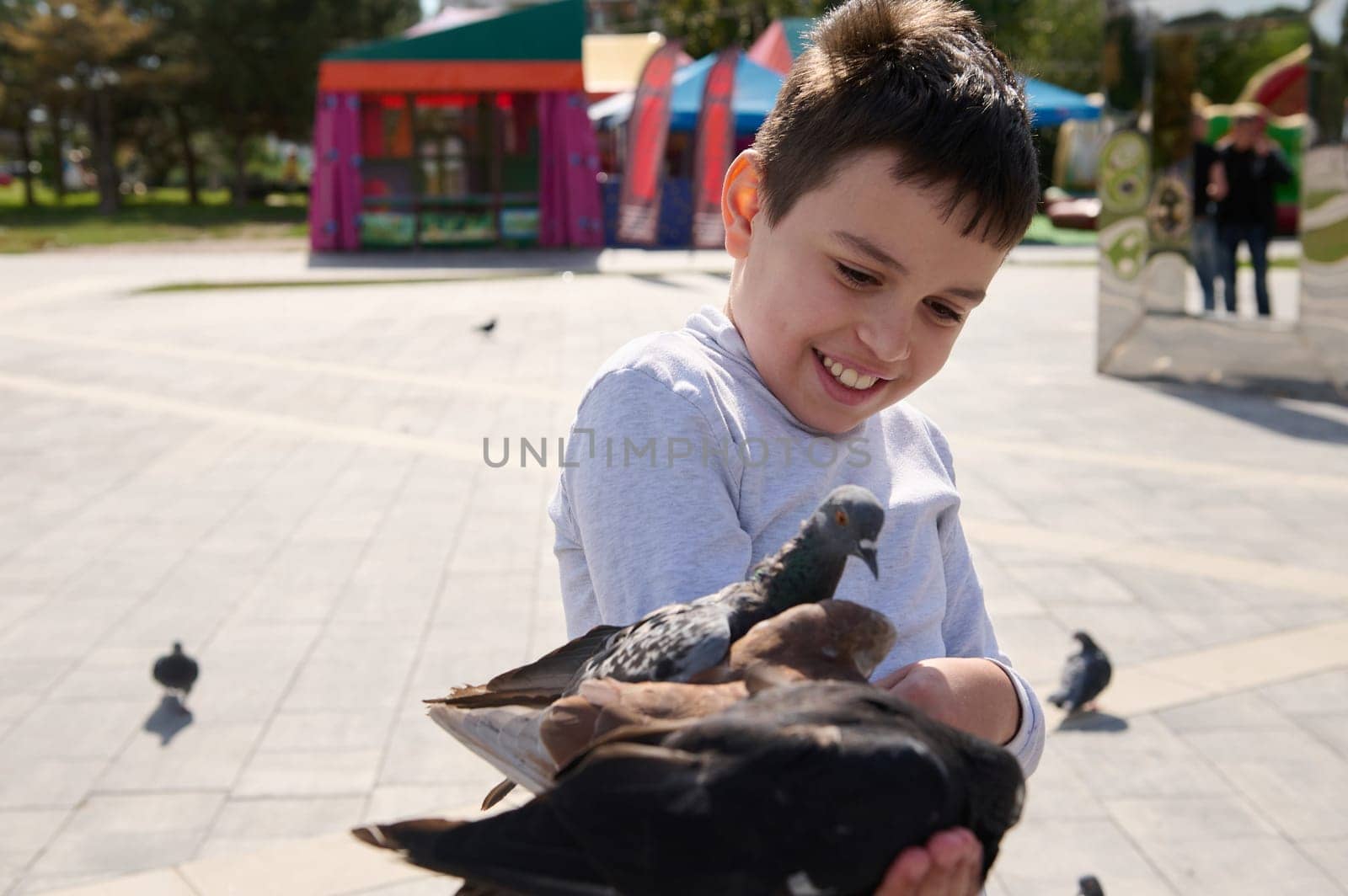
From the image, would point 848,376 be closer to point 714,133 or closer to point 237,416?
point 237,416

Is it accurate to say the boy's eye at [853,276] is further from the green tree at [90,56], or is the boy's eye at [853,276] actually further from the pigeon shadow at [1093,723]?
the green tree at [90,56]

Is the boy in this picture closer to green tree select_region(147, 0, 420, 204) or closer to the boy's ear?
the boy's ear

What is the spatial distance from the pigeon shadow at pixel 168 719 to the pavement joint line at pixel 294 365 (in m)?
5.53

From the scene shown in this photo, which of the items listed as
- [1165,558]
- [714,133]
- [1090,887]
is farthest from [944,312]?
[714,133]

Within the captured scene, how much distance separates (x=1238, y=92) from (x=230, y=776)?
19.9m

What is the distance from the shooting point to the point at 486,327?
1327 cm

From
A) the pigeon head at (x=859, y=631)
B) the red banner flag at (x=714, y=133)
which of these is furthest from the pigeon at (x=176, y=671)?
the red banner flag at (x=714, y=133)

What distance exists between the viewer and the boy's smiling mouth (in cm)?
156

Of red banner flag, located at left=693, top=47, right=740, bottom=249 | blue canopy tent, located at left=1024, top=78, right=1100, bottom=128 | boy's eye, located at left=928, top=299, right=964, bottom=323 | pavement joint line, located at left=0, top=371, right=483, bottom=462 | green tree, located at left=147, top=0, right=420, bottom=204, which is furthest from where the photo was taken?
green tree, located at left=147, top=0, right=420, bottom=204

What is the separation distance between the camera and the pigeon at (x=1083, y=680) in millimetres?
4395

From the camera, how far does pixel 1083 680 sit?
439cm

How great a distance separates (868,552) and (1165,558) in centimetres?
545

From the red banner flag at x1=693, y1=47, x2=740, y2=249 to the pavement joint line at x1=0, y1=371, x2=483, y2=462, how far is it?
13.7m

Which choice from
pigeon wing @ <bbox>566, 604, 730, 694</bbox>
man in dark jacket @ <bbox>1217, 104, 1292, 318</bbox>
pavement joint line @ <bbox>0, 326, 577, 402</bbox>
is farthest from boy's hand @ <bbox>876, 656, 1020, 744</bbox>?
man in dark jacket @ <bbox>1217, 104, 1292, 318</bbox>
